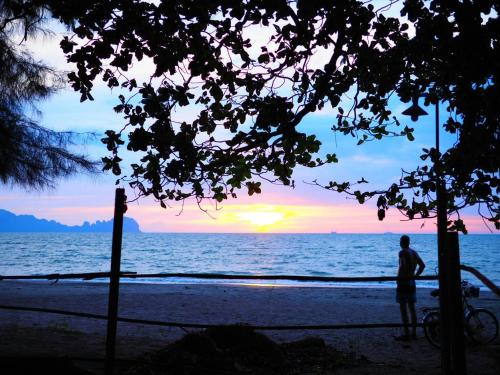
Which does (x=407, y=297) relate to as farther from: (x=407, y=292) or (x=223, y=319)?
(x=223, y=319)

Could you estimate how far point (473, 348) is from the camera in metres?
7.80

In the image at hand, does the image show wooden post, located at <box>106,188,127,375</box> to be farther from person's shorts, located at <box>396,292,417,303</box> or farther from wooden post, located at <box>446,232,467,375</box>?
person's shorts, located at <box>396,292,417,303</box>

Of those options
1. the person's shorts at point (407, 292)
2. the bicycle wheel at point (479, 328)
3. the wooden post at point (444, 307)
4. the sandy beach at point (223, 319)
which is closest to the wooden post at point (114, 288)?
the sandy beach at point (223, 319)

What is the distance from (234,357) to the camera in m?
5.75

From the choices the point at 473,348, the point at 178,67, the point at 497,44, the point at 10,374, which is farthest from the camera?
the point at 473,348

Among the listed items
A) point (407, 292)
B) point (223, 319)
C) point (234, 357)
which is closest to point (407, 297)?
point (407, 292)

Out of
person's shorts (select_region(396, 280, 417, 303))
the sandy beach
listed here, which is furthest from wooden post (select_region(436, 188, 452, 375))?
person's shorts (select_region(396, 280, 417, 303))

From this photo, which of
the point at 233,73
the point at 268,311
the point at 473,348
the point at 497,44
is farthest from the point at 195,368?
the point at 268,311

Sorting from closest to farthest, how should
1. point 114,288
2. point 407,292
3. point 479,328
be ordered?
1. point 114,288
2. point 479,328
3. point 407,292

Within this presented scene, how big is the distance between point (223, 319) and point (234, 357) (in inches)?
273

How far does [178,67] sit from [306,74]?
4.02 feet

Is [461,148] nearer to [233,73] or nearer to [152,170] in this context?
[233,73]

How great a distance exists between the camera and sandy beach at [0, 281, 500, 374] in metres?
6.64

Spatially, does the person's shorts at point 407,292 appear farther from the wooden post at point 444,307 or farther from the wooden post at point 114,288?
the wooden post at point 114,288
